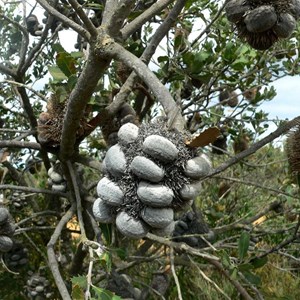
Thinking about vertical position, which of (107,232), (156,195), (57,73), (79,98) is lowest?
(156,195)

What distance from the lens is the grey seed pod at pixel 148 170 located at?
3.27 ft

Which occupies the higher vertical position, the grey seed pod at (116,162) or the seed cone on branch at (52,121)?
the seed cone on branch at (52,121)

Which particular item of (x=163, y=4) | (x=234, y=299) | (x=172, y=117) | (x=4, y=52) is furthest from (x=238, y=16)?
(x=234, y=299)

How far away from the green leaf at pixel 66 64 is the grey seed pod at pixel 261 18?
24.2 inches

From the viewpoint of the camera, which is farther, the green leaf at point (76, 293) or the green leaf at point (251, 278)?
the green leaf at point (251, 278)

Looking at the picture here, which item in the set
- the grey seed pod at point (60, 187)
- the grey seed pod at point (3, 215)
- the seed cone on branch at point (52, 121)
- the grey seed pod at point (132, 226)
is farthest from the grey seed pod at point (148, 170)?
the grey seed pod at point (60, 187)

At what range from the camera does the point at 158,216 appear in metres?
1.03

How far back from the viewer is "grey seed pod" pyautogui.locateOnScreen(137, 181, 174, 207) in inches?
39.4

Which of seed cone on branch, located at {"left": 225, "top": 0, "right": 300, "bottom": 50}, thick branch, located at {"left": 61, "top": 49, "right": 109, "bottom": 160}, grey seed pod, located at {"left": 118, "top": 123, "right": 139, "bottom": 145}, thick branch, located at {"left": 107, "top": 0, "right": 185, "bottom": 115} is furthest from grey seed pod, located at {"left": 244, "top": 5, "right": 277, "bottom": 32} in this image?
grey seed pod, located at {"left": 118, "top": 123, "right": 139, "bottom": 145}

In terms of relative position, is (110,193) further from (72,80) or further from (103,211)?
(72,80)

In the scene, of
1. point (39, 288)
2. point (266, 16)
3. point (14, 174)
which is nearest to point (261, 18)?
point (266, 16)

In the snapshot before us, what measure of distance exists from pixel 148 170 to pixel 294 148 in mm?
979

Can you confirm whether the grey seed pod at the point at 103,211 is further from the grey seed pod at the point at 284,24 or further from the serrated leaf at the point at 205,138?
the grey seed pod at the point at 284,24

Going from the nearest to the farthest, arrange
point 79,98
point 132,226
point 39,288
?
point 132,226 → point 79,98 → point 39,288
